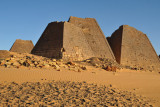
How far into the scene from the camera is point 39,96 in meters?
2.97

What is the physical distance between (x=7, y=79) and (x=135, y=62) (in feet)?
55.1

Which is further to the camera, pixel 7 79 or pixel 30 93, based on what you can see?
pixel 7 79

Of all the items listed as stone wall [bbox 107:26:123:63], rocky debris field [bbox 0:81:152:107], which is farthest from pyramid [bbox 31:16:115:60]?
rocky debris field [bbox 0:81:152:107]

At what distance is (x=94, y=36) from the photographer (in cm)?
1723

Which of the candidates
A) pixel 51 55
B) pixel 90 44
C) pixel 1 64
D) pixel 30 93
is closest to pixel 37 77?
pixel 30 93

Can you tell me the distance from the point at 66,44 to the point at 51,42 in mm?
1386

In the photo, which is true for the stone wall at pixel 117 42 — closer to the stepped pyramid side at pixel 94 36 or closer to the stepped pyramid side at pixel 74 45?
the stepped pyramid side at pixel 94 36

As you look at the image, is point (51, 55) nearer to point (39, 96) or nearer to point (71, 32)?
point (71, 32)

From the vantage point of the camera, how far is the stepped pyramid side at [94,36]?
16497 millimetres

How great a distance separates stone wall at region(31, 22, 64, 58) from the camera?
12410mm

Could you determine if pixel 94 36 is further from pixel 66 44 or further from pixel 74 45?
pixel 66 44

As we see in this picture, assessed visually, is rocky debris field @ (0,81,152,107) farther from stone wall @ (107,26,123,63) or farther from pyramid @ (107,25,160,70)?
stone wall @ (107,26,123,63)

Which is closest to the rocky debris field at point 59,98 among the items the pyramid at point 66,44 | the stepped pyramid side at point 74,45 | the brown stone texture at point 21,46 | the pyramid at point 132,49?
the pyramid at point 66,44

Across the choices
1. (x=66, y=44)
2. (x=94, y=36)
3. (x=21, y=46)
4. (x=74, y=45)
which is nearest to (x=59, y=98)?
(x=66, y=44)
